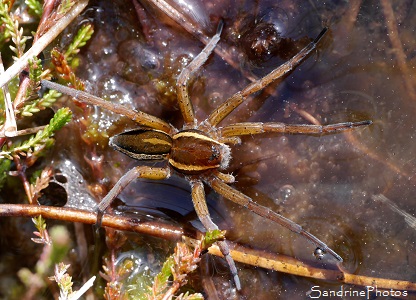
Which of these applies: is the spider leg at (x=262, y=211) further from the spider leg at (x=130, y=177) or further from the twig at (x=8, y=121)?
the twig at (x=8, y=121)

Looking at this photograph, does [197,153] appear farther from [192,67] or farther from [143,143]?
[192,67]

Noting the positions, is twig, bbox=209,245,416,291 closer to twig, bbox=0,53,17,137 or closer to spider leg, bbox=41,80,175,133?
spider leg, bbox=41,80,175,133

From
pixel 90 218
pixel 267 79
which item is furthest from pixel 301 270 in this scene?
pixel 90 218

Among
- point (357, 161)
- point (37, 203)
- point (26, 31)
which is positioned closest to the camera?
point (357, 161)

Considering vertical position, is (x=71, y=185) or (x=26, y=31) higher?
(x=26, y=31)

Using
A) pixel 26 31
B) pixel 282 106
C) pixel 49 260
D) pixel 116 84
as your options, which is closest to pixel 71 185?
pixel 49 260

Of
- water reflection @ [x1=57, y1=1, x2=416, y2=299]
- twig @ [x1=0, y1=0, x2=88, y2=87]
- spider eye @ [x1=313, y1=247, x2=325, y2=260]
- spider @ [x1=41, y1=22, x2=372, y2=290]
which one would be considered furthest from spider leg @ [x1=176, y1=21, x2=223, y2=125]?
spider eye @ [x1=313, y1=247, x2=325, y2=260]

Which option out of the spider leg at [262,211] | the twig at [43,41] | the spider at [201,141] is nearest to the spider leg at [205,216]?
the spider at [201,141]

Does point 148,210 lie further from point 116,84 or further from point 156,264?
point 116,84
